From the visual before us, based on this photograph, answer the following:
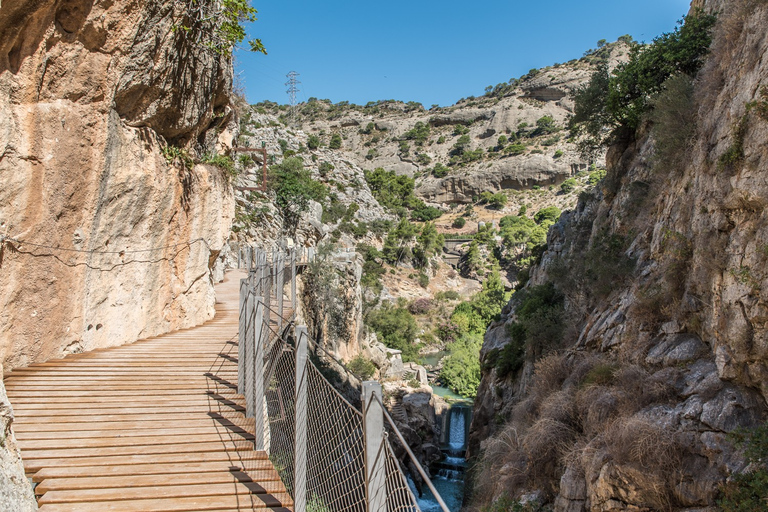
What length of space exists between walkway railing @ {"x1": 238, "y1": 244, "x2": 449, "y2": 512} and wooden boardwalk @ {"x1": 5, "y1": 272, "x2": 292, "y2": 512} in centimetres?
24

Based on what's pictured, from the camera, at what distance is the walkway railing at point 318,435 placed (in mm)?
2271

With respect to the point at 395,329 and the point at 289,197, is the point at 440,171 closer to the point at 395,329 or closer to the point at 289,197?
the point at 395,329

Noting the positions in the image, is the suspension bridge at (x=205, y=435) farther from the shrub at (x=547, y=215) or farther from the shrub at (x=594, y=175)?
the shrub at (x=594, y=175)

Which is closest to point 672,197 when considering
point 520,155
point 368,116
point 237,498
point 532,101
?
point 237,498

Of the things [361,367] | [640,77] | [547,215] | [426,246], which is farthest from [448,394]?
[547,215]

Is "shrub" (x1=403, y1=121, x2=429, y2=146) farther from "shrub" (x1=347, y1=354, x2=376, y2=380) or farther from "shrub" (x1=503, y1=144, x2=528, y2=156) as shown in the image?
"shrub" (x1=347, y1=354, x2=376, y2=380)

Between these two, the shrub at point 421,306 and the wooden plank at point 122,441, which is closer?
the wooden plank at point 122,441

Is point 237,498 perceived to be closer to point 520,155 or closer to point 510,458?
point 510,458

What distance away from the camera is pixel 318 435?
11.9 ft

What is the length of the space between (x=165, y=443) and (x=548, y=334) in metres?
11.9

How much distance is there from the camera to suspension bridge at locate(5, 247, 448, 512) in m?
3.17

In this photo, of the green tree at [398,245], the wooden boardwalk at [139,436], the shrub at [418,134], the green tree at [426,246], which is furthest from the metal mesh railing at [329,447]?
the shrub at [418,134]

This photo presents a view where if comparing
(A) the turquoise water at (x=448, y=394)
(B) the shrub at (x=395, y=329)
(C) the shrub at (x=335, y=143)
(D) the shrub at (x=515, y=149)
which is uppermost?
(C) the shrub at (x=335, y=143)

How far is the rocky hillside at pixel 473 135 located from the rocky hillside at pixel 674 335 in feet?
223
